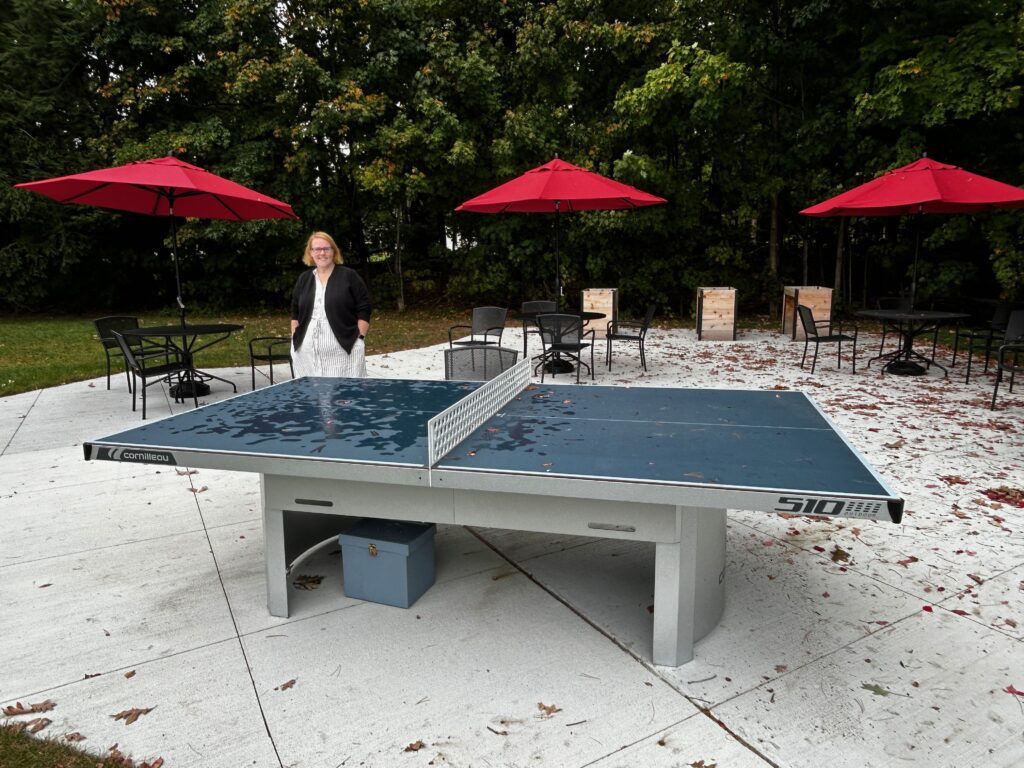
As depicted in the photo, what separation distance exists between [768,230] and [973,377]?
31.0ft

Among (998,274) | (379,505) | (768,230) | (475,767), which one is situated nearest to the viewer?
(475,767)

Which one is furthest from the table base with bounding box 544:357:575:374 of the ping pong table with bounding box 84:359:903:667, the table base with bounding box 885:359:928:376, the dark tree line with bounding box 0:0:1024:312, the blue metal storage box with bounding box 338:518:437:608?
the dark tree line with bounding box 0:0:1024:312

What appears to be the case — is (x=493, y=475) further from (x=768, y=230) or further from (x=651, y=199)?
(x=768, y=230)

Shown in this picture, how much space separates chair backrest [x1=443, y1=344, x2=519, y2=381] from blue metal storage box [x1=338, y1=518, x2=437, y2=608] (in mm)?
1693

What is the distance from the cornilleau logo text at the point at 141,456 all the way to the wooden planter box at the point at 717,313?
11.5m

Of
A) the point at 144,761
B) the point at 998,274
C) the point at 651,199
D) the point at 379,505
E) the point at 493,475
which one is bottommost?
the point at 144,761

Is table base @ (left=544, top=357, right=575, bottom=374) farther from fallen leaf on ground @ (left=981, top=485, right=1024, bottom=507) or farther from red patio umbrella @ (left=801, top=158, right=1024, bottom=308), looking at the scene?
fallen leaf on ground @ (left=981, top=485, right=1024, bottom=507)

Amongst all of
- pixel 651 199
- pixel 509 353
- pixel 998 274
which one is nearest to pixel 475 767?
pixel 509 353

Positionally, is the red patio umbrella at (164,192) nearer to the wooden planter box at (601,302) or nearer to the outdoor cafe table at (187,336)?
the outdoor cafe table at (187,336)

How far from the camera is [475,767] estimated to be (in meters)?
2.23

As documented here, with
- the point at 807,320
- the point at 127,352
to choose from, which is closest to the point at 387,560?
the point at 127,352

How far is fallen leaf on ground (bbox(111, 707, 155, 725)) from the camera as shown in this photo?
2.48m

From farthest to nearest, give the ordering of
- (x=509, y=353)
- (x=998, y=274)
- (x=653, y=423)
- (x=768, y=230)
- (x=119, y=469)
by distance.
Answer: (x=768, y=230) → (x=998, y=274) → (x=119, y=469) → (x=509, y=353) → (x=653, y=423)

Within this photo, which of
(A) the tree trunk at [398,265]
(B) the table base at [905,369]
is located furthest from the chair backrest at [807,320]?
(A) the tree trunk at [398,265]
